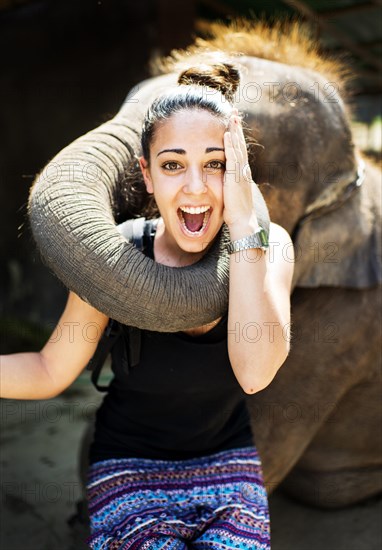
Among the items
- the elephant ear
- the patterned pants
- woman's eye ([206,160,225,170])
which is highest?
woman's eye ([206,160,225,170])

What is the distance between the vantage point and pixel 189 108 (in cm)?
141

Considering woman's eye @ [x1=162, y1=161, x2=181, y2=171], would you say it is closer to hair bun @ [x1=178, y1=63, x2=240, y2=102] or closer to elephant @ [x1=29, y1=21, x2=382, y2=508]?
hair bun @ [x1=178, y1=63, x2=240, y2=102]

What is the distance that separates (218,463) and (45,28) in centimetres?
469

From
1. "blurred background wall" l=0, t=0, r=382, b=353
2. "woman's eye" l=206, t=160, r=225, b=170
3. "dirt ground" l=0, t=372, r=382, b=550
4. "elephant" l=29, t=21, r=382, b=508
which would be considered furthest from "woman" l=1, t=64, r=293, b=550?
"blurred background wall" l=0, t=0, r=382, b=353

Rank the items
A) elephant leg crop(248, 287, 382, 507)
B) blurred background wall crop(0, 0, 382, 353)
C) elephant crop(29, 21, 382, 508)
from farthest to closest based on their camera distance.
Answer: blurred background wall crop(0, 0, 382, 353) < elephant leg crop(248, 287, 382, 507) < elephant crop(29, 21, 382, 508)

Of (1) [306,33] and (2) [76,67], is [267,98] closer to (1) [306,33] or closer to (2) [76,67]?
(1) [306,33]

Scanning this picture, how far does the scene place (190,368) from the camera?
155 centimetres

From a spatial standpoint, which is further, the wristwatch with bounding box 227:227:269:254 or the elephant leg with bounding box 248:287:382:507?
the elephant leg with bounding box 248:287:382:507

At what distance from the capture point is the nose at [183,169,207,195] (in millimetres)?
1372

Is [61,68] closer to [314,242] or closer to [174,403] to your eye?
[314,242]

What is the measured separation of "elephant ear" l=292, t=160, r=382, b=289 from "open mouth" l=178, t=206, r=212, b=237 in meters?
0.68

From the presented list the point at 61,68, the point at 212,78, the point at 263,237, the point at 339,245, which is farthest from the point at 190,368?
the point at 61,68

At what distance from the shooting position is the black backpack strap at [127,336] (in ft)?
5.04

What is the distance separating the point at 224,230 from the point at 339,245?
755 millimetres
